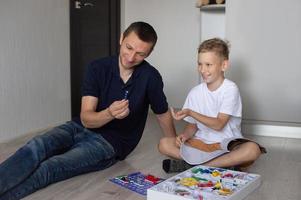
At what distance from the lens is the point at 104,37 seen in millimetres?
3150

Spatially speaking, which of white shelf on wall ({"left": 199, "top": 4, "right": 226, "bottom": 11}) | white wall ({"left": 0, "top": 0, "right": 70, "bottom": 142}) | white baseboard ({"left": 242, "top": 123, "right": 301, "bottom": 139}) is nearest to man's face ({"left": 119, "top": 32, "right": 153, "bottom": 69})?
white wall ({"left": 0, "top": 0, "right": 70, "bottom": 142})

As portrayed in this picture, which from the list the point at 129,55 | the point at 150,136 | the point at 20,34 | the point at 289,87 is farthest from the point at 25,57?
the point at 289,87

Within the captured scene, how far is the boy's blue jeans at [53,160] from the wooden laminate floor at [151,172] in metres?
0.04

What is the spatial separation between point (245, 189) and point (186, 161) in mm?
320

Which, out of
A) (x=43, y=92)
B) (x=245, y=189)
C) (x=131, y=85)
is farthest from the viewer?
(x=43, y=92)

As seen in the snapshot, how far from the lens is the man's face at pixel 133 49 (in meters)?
1.55

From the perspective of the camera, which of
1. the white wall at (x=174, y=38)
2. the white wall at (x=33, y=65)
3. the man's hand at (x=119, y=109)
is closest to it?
the man's hand at (x=119, y=109)

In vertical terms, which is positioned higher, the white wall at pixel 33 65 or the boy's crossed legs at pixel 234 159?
the white wall at pixel 33 65

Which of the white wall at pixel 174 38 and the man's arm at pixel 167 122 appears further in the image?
the white wall at pixel 174 38

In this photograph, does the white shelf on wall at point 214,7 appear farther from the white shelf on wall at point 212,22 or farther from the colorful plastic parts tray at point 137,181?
the colorful plastic parts tray at point 137,181

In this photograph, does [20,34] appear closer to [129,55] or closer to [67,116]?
[67,116]

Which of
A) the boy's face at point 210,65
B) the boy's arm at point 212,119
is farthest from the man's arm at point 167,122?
the boy's face at point 210,65

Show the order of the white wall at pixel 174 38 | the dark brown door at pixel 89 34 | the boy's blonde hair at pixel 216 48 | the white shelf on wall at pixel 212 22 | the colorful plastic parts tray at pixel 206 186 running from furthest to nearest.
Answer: the white wall at pixel 174 38 → the white shelf on wall at pixel 212 22 → the dark brown door at pixel 89 34 → the boy's blonde hair at pixel 216 48 → the colorful plastic parts tray at pixel 206 186

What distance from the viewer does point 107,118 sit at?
1557 millimetres
